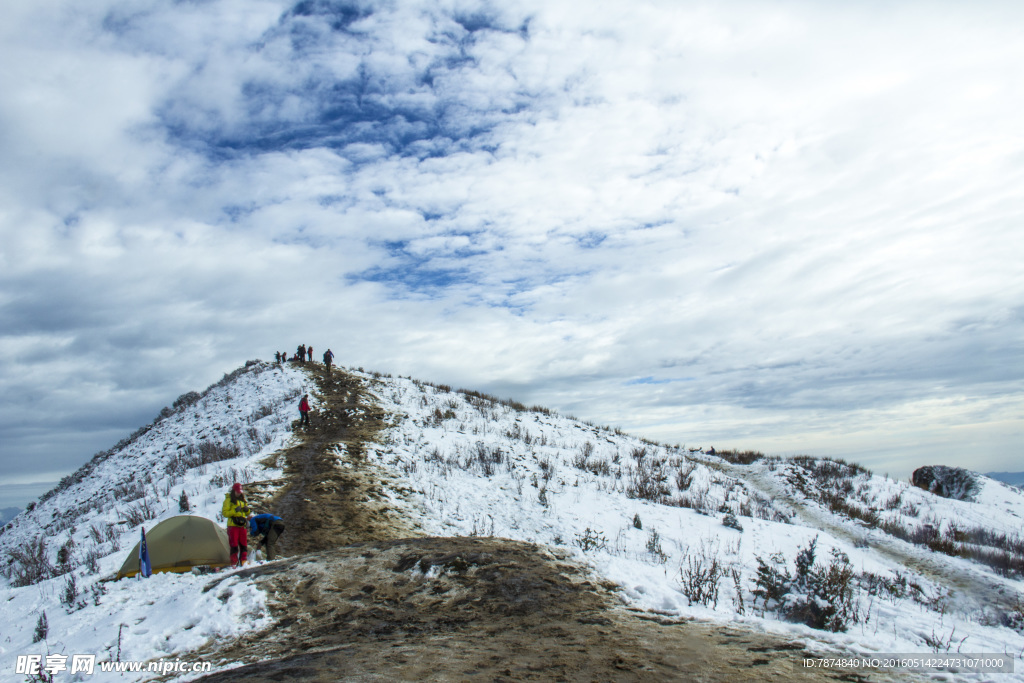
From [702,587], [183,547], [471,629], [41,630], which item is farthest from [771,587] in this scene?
[41,630]

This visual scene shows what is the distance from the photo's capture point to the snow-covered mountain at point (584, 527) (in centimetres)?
714

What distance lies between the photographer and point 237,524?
9.66 metres

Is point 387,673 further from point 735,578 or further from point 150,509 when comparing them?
point 150,509

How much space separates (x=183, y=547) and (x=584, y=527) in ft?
28.0

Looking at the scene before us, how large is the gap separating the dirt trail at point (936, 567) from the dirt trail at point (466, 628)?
8.56 meters

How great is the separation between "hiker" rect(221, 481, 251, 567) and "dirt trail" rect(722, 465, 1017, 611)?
1407 cm

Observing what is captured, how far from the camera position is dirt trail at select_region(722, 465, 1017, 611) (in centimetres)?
1116

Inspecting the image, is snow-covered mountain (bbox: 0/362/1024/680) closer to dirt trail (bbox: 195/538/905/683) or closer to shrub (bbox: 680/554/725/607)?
shrub (bbox: 680/554/725/607)

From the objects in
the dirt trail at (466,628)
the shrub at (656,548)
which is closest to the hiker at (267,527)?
the dirt trail at (466,628)

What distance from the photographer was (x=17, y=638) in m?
7.56

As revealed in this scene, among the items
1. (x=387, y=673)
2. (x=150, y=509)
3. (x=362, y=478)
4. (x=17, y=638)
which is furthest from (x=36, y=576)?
(x=387, y=673)

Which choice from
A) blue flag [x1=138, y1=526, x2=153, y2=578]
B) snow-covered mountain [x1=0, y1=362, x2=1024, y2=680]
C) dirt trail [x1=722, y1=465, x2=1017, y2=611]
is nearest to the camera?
snow-covered mountain [x1=0, y1=362, x2=1024, y2=680]

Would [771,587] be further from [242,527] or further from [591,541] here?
[242,527]

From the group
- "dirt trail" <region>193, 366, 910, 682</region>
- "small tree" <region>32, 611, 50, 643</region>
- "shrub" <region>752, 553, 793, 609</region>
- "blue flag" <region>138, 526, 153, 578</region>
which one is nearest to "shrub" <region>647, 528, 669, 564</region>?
"shrub" <region>752, 553, 793, 609</region>
